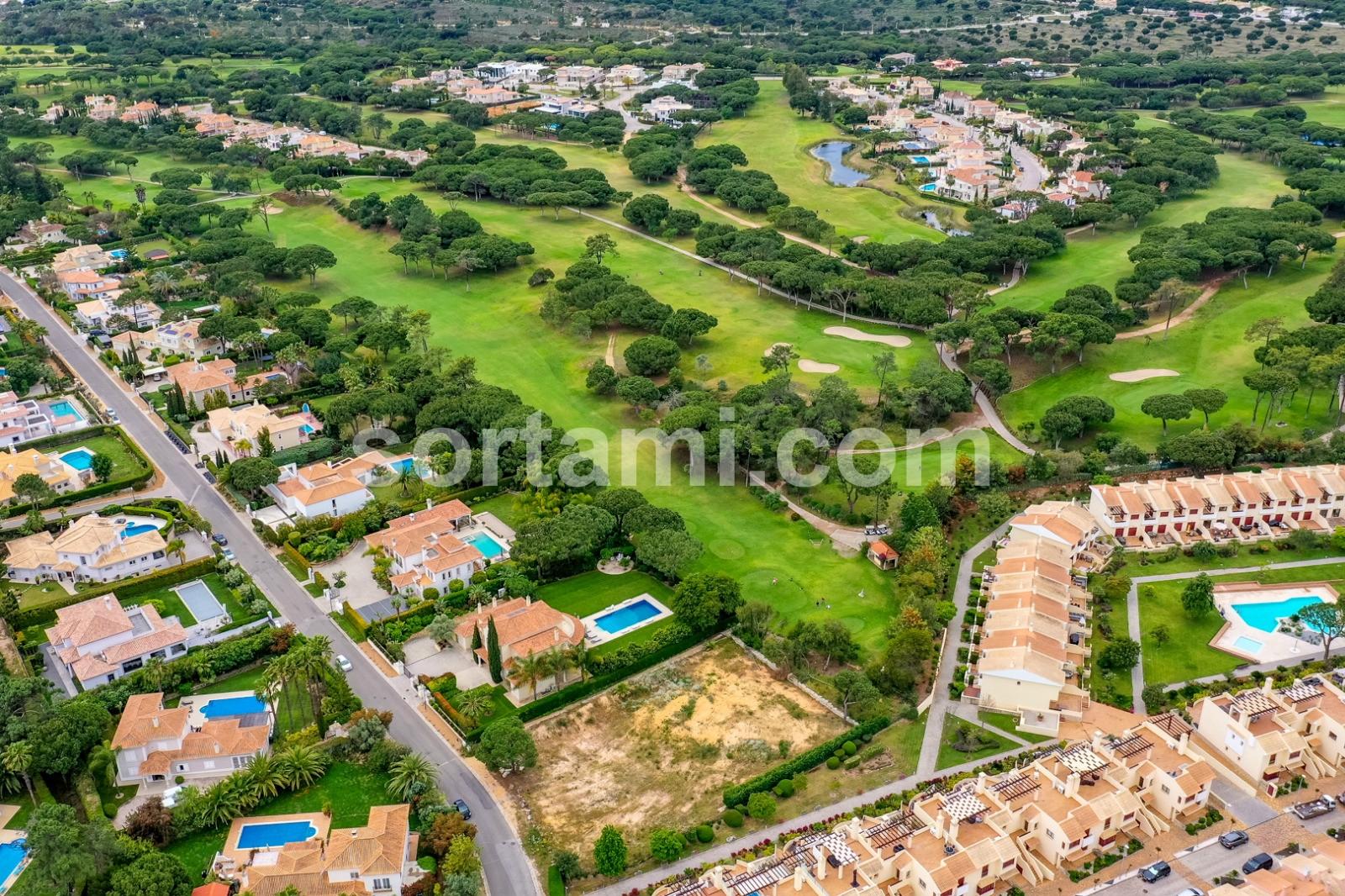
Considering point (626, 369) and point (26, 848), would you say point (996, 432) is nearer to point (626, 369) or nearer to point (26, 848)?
point (626, 369)

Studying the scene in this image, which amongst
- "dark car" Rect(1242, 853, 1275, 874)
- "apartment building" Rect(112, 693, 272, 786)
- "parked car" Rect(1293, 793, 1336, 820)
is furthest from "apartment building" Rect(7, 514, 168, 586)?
"parked car" Rect(1293, 793, 1336, 820)

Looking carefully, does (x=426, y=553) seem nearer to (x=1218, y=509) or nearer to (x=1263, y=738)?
(x=1263, y=738)

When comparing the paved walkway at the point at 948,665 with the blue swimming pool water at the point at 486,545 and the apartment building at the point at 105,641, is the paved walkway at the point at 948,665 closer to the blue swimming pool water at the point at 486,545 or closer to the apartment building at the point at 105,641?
the blue swimming pool water at the point at 486,545

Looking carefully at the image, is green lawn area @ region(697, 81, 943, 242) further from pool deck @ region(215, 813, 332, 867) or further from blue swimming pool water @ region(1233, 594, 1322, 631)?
pool deck @ region(215, 813, 332, 867)

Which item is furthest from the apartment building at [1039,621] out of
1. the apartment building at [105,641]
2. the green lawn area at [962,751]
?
the apartment building at [105,641]

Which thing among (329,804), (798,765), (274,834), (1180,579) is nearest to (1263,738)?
(1180,579)

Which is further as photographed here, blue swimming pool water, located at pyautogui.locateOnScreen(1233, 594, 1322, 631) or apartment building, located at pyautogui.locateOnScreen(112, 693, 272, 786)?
blue swimming pool water, located at pyautogui.locateOnScreen(1233, 594, 1322, 631)
